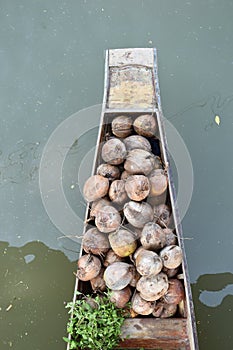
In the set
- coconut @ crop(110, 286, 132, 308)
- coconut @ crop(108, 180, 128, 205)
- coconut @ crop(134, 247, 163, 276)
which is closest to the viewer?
coconut @ crop(134, 247, 163, 276)

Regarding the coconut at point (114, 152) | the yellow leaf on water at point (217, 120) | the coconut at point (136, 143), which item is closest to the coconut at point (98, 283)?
the coconut at point (114, 152)

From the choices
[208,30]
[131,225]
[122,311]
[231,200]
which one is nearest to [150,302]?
[122,311]

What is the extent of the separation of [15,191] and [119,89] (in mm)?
1111

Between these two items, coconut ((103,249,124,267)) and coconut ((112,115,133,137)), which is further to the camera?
coconut ((112,115,133,137))

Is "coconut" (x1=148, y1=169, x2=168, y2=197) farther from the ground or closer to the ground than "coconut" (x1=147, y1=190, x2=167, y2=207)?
farther from the ground

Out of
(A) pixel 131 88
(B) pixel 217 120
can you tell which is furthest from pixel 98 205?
(B) pixel 217 120

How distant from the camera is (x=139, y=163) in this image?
212 cm

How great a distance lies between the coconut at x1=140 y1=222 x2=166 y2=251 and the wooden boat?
0.47 ft

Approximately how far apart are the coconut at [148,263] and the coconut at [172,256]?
5 cm

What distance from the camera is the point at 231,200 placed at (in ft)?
8.82

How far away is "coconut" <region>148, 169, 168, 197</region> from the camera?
2121 millimetres

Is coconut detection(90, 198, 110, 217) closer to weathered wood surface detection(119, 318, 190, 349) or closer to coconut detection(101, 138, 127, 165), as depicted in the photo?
coconut detection(101, 138, 127, 165)

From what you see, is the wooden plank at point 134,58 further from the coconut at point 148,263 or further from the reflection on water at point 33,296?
the reflection on water at point 33,296

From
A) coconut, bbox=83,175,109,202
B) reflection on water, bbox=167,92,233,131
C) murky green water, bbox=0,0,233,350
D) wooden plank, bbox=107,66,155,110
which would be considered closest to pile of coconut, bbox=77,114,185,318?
coconut, bbox=83,175,109,202
